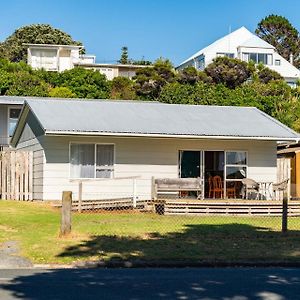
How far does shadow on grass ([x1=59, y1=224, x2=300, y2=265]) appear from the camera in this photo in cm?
1325

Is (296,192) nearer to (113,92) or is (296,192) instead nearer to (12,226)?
(12,226)

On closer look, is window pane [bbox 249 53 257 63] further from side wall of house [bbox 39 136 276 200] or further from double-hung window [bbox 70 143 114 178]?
double-hung window [bbox 70 143 114 178]

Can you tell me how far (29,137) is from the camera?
29.3 meters

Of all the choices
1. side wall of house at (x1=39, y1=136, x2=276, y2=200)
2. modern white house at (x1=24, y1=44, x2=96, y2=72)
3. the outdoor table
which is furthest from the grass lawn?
modern white house at (x1=24, y1=44, x2=96, y2=72)

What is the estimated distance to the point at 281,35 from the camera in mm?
90562

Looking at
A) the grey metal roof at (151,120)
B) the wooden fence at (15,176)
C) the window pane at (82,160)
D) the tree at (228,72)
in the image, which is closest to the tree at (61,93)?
the tree at (228,72)

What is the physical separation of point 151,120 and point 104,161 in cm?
298

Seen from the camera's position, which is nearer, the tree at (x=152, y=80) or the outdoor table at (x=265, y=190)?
the outdoor table at (x=265, y=190)

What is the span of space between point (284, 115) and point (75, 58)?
38551mm

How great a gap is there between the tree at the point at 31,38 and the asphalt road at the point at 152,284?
7414cm

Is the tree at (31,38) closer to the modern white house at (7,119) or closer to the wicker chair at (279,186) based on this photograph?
the modern white house at (7,119)

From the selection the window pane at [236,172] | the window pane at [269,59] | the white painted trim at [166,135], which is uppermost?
the window pane at [269,59]

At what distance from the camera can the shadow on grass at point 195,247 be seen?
43.5ft

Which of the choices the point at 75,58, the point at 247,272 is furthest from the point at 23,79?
the point at 247,272
